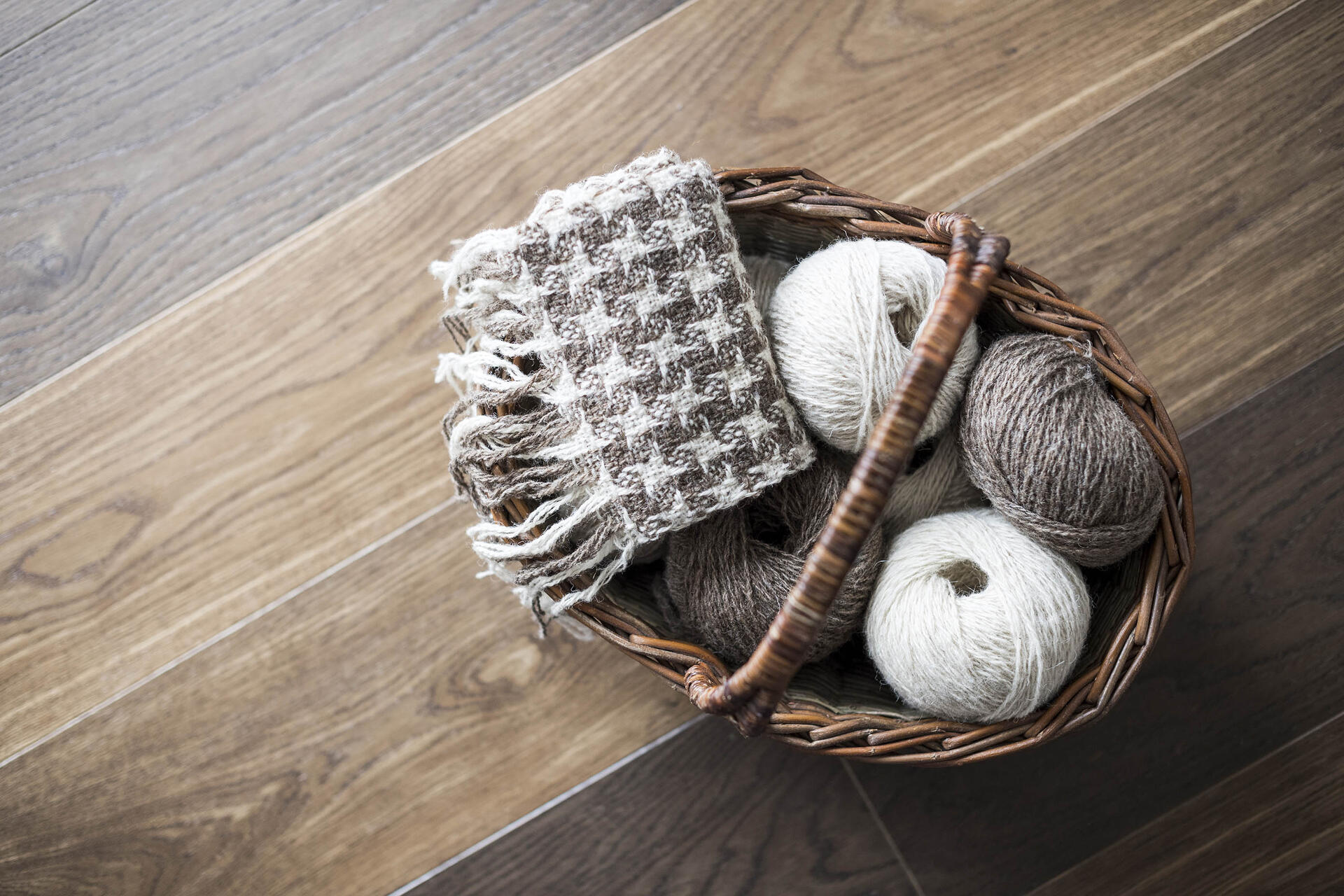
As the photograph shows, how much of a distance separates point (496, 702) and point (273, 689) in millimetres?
196

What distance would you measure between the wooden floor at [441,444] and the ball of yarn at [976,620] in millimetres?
218

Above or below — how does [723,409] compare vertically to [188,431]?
below

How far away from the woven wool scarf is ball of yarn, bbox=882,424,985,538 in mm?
92

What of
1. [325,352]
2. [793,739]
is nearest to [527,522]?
[793,739]

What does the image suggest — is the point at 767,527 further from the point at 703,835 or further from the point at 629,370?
the point at 703,835

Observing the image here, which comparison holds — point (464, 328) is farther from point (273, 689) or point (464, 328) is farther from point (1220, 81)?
point (1220, 81)

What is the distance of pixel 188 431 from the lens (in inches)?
28.2

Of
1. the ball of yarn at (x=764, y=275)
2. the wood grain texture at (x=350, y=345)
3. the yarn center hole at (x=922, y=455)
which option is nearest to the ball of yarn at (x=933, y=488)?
the yarn center hole at (x=922, y=455)

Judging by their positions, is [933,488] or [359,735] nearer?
[933,488]

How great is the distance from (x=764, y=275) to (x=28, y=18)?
72 centimetres

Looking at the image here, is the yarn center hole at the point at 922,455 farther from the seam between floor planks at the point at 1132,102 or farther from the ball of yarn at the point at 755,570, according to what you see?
the seam between floor planks at the point at 1132,102

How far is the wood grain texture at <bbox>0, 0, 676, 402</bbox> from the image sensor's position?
72 centimetres

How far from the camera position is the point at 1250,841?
2.23 feet

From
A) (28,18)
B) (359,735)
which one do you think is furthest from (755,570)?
(28,18)
